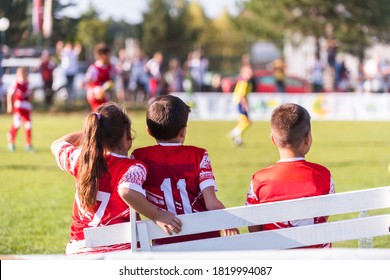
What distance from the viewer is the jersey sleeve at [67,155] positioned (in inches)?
183

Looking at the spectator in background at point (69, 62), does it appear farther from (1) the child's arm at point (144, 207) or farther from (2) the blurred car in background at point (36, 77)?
(1) the child's arm at point (144, 207)

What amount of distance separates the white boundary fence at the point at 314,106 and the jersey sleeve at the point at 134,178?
78.1ft

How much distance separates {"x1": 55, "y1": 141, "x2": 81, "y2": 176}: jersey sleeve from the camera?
4641 mm

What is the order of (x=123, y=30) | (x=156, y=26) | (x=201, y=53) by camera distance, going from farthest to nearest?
(x=156, y=26) < (x=123, y=30) < (x=201, y=53)

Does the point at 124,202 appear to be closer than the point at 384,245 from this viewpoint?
Yes

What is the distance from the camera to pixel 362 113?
28.2 meters

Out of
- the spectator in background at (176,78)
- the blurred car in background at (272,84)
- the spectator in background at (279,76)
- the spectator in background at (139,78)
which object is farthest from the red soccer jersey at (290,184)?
the spectator in background at (176,78)

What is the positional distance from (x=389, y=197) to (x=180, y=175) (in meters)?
1.19

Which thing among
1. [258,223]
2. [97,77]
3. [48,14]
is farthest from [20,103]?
[258,223]

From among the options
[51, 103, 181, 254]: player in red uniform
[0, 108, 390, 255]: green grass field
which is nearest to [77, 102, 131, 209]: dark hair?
[51, 103, 181, 254]: player in red uniform

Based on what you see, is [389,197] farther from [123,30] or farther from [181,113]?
[123,30]

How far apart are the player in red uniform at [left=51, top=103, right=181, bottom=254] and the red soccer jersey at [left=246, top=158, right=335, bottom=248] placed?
601mm

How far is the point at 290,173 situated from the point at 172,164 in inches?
26.9

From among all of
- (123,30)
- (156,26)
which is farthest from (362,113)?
(156,26)
